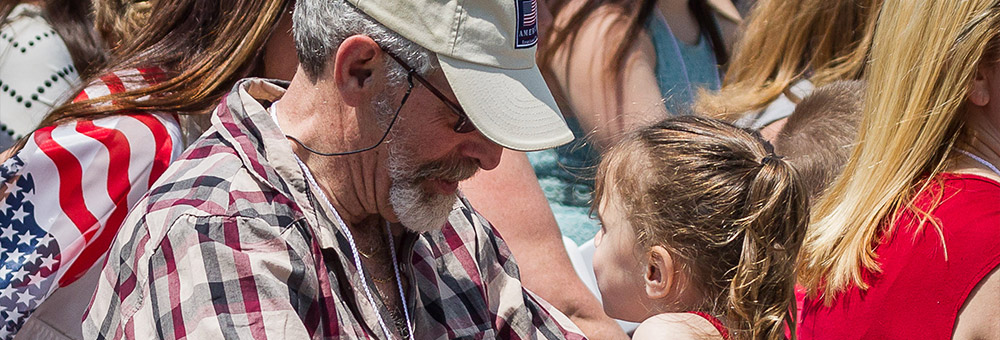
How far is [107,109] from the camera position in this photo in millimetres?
1919

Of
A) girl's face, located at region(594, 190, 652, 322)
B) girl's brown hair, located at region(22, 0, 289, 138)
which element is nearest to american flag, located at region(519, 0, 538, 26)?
girl's face, located at region(594, 190, 652, 322)

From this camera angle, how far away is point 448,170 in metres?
1.69

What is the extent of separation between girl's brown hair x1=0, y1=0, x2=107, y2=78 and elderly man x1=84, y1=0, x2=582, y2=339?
0.74 metres

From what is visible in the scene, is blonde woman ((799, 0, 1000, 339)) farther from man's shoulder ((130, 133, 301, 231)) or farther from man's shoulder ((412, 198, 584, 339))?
man's shoulder ((130, 133, 301, 231))

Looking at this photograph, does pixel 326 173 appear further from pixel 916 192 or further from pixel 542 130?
pixel 916 192

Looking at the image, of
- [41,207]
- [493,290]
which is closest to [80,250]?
[41,207]

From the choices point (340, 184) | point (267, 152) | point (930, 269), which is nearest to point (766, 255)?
point (930, 269)

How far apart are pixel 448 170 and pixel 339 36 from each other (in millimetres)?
281

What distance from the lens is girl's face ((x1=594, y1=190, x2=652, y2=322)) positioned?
1785 mm

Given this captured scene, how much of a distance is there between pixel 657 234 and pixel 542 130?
0.28m

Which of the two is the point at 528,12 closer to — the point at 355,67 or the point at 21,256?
the point at 355,67

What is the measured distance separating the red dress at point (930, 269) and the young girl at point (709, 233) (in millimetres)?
146

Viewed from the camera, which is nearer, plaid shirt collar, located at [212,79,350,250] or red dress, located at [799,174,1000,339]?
plaid shirt collar, located at [212,79,350,250]

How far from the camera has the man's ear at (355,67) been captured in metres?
1.55
